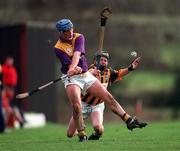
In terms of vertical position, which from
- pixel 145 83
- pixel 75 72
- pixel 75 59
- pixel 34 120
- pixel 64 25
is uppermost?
pixel 64 25

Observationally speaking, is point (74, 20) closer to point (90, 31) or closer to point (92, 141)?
point (90, 31)

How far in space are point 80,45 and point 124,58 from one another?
36.1 meters

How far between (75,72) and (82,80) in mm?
424

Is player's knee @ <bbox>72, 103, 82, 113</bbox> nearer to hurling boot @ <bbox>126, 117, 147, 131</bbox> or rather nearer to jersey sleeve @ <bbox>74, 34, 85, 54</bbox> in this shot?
jersey sleeve @ <bbox>74, 34, 85, 54</bbox>

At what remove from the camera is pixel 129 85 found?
195 ft

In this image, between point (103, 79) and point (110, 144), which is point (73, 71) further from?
point (103, 79)

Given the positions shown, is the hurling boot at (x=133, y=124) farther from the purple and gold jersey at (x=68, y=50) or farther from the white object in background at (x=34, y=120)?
the white object in background at (x=34, y=120)

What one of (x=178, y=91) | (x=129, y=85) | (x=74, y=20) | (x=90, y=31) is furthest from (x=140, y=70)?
(x=74, y=20)

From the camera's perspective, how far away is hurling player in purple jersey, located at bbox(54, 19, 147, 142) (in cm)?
2048

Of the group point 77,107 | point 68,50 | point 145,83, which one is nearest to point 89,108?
point 77,107

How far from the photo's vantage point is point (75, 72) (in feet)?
66.8

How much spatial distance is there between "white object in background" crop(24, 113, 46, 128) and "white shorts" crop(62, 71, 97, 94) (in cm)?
1252

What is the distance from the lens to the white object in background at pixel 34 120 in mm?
33750

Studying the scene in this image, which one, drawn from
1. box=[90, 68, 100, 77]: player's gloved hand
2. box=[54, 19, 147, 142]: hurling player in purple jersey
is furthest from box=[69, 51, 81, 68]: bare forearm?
box=[90, 68, 100, 77]: player's gloved hand
